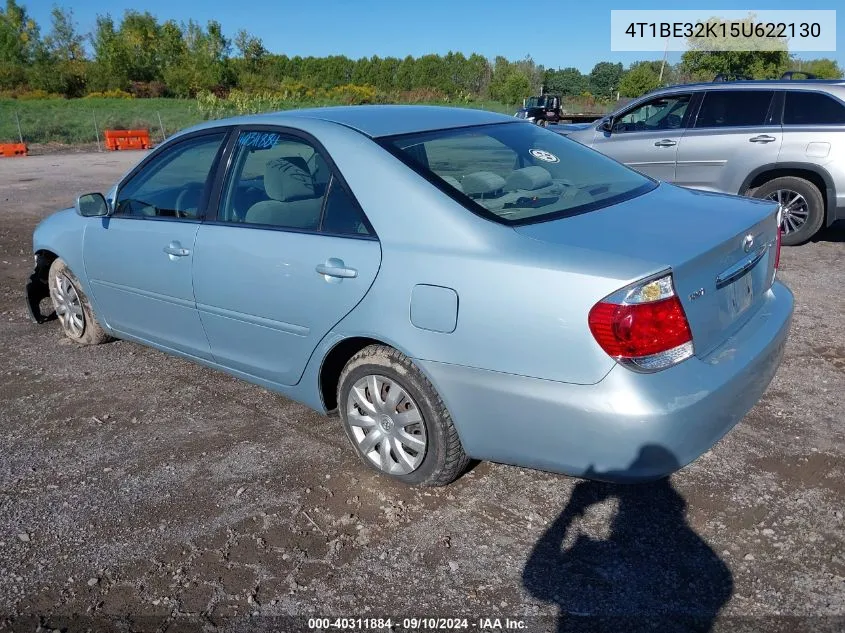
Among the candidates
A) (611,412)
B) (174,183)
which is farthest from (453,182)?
(174,183)

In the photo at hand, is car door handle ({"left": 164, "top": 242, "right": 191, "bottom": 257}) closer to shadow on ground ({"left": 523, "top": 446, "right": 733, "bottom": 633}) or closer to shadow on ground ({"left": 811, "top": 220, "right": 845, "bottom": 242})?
shadow on ground ({"left": 523, "top": 446, "right": 733, "bottom": 633})

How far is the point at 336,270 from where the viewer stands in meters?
3.10

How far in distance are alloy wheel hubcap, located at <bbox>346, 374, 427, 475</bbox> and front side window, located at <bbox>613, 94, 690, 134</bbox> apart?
6409mm

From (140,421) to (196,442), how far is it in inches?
19.6

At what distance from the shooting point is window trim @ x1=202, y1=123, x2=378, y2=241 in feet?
10.4

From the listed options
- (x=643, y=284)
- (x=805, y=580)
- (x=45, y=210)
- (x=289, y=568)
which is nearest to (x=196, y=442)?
(x=289, y=568)

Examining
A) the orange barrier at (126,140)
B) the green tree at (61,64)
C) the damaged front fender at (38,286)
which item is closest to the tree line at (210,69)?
the green tree at (61,64)

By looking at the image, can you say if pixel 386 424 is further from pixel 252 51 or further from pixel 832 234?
pixel 252 51

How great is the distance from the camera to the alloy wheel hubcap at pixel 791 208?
7.61m

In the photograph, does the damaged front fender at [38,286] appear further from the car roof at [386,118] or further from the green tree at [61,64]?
the green tree at [61,64]

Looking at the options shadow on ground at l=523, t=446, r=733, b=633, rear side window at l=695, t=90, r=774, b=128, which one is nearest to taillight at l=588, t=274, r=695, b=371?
shadow on ground at l=523, t=446, r=733, b=633

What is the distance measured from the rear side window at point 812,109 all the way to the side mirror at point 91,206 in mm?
6774

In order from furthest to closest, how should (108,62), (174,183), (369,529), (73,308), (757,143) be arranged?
(108,62) < (757,143) < (73,308) < (174,183) < (369,529)

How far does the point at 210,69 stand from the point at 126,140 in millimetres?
50319
